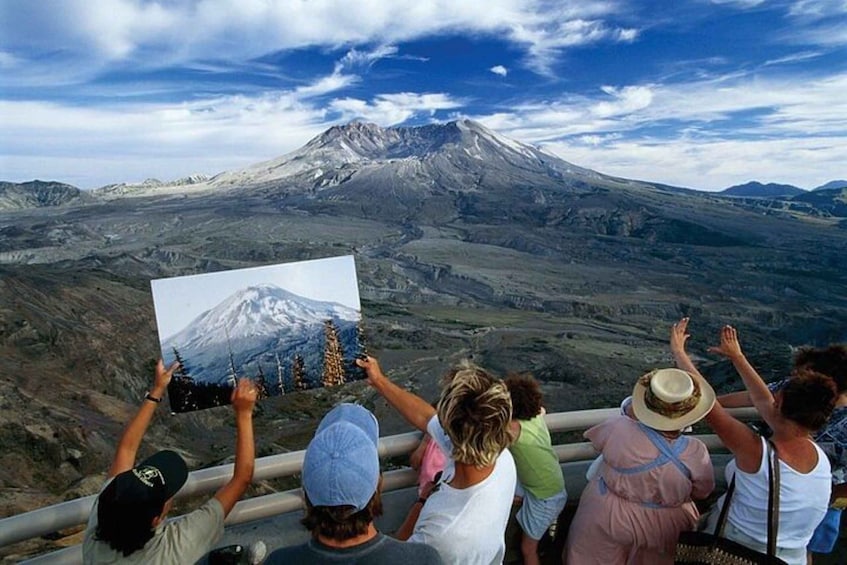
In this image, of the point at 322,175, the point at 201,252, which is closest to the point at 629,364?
the point at 201,252

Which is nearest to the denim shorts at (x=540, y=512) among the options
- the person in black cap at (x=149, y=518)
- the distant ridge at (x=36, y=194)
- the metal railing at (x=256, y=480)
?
the metal railing at (x=256, y=480)

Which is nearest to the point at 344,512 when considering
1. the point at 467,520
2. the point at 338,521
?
the point at 338,521

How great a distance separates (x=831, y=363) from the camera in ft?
7.00

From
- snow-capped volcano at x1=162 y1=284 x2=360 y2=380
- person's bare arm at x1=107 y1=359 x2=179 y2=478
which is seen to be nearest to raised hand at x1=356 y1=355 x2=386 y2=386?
snow-capped volcano at x1=162 y1=284 x2=360 y2=380

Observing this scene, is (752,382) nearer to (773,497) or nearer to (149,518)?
(773,497)

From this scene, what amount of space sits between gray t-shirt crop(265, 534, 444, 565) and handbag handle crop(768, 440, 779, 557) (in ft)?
3.51

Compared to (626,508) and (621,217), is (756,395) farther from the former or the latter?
(621,217)

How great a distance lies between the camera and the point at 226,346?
7.89 ft

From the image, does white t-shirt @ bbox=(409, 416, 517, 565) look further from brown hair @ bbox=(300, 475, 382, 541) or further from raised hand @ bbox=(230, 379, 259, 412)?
raised hand @ bbox=(230, 379, 259, 412)

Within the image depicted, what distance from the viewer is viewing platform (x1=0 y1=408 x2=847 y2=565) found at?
5.36ft

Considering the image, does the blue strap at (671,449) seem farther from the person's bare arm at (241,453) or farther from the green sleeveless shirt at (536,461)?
the person's bare arm at (241,453)

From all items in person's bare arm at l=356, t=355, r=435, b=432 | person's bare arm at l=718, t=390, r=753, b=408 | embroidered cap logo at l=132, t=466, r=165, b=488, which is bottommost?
person's bare arm at l=718, t=390, r=753, b=408

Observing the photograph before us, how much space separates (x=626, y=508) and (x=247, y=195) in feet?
291

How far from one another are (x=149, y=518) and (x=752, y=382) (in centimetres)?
181
